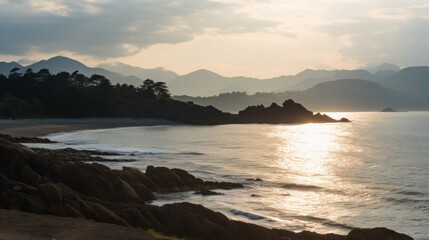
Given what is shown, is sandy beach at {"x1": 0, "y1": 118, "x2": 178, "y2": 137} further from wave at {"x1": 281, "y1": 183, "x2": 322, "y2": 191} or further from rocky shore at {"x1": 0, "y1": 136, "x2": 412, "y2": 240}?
rocky shore at {"x1": 0, "y1": 136, "x2": 412, "y2": 240}

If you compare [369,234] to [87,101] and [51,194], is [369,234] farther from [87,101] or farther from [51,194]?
[87,101]

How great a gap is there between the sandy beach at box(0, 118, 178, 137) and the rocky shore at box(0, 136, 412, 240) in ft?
194

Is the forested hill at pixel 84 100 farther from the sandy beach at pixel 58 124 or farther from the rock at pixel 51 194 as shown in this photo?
the rock at pixel 51 194

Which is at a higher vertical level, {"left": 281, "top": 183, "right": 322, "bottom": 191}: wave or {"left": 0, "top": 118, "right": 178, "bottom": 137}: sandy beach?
{"left": 0, "top": 118, "right": 178, "bottom": 137}: sandy beach

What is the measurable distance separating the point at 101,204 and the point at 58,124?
354ft

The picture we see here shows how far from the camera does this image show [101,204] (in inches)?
885

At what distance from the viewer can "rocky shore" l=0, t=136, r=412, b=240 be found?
2056cm

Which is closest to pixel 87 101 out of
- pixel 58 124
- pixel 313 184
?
pixel 58 124

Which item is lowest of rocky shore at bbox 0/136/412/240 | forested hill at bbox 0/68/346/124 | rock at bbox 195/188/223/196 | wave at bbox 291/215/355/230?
wave at bbox 291/215/355/230

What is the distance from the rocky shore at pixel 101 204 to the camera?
20562mm

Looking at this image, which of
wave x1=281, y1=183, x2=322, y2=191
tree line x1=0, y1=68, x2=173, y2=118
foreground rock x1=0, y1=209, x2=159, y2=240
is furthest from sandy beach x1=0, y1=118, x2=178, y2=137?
foreground rock x1=0, y1=209, x2=159, y2=240

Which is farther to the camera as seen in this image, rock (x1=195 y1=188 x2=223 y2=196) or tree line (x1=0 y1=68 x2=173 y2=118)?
tree line (x1=0 y1=68 x2=173 y2=118)

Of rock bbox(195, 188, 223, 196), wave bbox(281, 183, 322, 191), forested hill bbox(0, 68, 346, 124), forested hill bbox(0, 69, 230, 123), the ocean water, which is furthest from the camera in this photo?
forested hill bbox(0, 68, 346, 124)

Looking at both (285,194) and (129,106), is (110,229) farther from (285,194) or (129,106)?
(129,106)
